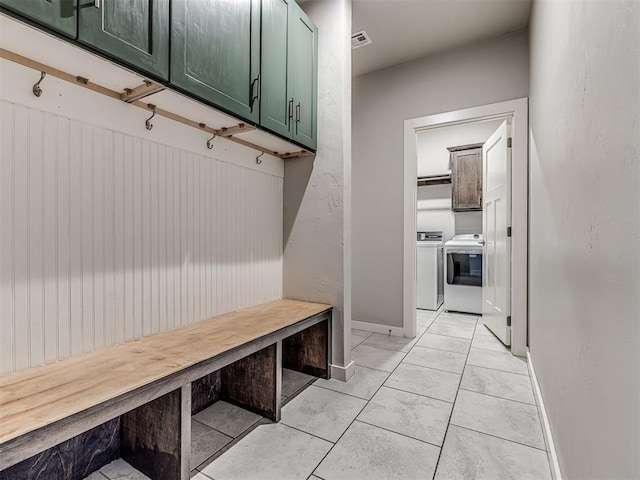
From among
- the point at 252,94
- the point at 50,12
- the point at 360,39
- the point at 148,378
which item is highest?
the point at 360,39

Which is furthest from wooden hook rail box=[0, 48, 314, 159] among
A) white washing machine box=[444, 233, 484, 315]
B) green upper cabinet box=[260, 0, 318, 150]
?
white washing machine box=[444, 233, 484, 315]

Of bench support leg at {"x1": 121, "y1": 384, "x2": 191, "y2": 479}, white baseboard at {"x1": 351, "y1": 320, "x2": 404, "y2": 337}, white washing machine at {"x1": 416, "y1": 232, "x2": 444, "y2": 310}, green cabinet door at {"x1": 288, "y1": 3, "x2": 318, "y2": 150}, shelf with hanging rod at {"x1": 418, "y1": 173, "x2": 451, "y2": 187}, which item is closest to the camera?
bench support leg at {"x1": 121, "y1": 384, "x2": 191, "y2": 479}

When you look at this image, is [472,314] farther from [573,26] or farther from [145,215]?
[145,215]

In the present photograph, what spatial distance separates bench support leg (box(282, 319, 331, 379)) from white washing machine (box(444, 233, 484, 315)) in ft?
8.14

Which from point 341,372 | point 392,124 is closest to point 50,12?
point 341,372

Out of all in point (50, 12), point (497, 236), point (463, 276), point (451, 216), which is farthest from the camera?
point (451, 216)

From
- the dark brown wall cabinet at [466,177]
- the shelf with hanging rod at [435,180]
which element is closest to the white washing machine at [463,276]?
the dark brown wall cabinet at [466,177]

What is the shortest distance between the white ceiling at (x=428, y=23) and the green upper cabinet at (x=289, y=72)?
0.71 m

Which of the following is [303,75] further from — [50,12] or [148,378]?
[148,378]

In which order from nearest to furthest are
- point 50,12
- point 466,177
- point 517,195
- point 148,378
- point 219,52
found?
point 50,12, point 148,378, point 219,52, point 517,195, point 466,177

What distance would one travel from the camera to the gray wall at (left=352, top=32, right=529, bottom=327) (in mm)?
2791

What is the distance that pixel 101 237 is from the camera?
133 centimetres

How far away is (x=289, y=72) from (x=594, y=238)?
1.75m

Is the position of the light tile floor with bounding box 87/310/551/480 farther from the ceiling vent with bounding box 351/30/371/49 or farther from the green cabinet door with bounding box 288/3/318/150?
the ceiling vent with bounding box 351/30/371/49
